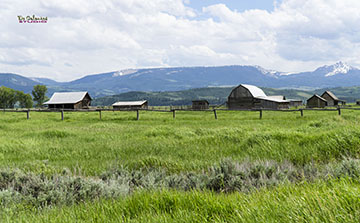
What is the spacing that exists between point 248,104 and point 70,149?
61255mm

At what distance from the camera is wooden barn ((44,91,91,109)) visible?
77188 mm

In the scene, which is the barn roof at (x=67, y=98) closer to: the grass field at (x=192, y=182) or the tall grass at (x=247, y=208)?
the grass field at (x=192, y=182)

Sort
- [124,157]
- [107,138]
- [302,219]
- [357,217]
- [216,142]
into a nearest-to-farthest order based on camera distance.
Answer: [357,217] < [302,219] < [124,157] < [216,142] < [107,138]

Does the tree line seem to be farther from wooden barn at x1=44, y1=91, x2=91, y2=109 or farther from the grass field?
the grass field

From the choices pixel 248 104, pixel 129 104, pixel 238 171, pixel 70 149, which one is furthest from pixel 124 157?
pixel 129 104

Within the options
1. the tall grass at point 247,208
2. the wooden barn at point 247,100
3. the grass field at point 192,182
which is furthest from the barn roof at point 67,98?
the tall grass at point 247,208

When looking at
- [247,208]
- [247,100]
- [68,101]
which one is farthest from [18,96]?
[247,208]

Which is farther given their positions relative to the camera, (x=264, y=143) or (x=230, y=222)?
(x=264, y=143)

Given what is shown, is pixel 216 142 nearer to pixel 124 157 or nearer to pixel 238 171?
pixel 124 157

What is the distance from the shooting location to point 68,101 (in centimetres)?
7788

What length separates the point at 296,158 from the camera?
21.6 feet

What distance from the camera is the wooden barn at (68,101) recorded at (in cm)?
7719

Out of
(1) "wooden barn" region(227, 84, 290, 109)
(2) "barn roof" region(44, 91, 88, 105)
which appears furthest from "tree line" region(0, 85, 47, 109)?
(1) "wooden barn" region(227, 84, 290, 109)

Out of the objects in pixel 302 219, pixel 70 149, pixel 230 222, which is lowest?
pixel 70 149
